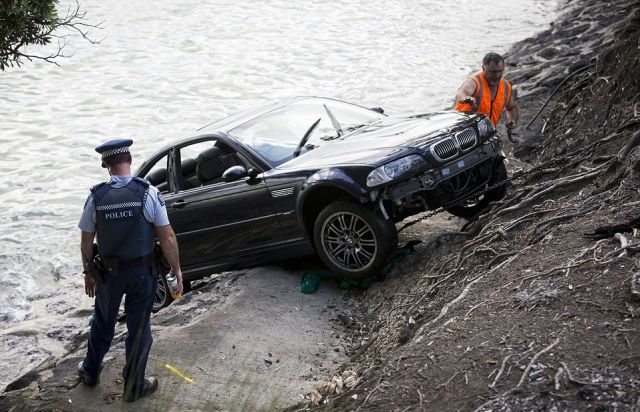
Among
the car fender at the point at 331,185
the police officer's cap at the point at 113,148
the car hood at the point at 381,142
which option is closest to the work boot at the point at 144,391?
the police officer's cap at the point at 113,148

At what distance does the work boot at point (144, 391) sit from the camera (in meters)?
7.10

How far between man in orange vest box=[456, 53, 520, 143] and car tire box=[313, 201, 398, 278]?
8.48ft

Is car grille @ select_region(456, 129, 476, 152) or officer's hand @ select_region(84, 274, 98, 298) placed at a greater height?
officer's hand @ select_region(84, 274, 98, 298)

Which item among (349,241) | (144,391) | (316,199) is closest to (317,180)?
(316,199)

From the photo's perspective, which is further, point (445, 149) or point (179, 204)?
point (179, 204)

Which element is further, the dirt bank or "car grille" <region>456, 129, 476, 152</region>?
"car grille" <region>456, 129, 476, 152</region>

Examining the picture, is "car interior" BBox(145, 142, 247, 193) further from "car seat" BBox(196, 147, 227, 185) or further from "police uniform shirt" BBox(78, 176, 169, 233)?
"police uniform shirt" BBox(78, 176, 169, 233)

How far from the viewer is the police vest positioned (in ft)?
22.6

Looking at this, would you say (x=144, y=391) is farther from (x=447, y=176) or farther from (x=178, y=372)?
(x=447, y=176)

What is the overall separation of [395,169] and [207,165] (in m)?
2.13

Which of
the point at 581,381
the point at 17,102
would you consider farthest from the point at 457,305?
the point at 17,102

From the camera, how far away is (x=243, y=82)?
27172 millimetres

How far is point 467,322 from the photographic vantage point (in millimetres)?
6090

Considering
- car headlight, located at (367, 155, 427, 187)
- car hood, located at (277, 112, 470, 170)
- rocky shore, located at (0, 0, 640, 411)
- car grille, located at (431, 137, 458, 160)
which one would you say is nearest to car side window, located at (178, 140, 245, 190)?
car hood, located at (277, 112, 470, 170)
